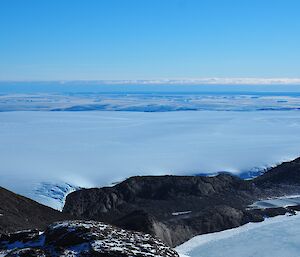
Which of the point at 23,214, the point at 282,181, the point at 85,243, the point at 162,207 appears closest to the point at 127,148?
the point at 282,181

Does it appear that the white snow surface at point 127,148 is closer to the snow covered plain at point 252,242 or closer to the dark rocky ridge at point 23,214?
the dark rocky ridge at point 23,214

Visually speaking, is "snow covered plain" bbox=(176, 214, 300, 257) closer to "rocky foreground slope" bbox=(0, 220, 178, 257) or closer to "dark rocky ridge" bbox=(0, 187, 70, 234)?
"dark rocky ridge" bbox=(0, 187, 70, 234)

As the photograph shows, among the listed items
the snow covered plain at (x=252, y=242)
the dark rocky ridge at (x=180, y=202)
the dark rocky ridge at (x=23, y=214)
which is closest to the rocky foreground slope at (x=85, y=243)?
the dark rocky ridge at (x=23, y=214)

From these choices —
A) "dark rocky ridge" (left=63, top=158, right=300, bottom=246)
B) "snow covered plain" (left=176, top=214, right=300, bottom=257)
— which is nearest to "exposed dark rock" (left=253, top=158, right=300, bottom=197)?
"dark rocky ridge" (left=63, top=158, right=300, bottom=246)

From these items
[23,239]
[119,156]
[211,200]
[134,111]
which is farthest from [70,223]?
[134,111]

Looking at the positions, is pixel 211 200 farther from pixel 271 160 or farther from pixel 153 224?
pixel 271 160
